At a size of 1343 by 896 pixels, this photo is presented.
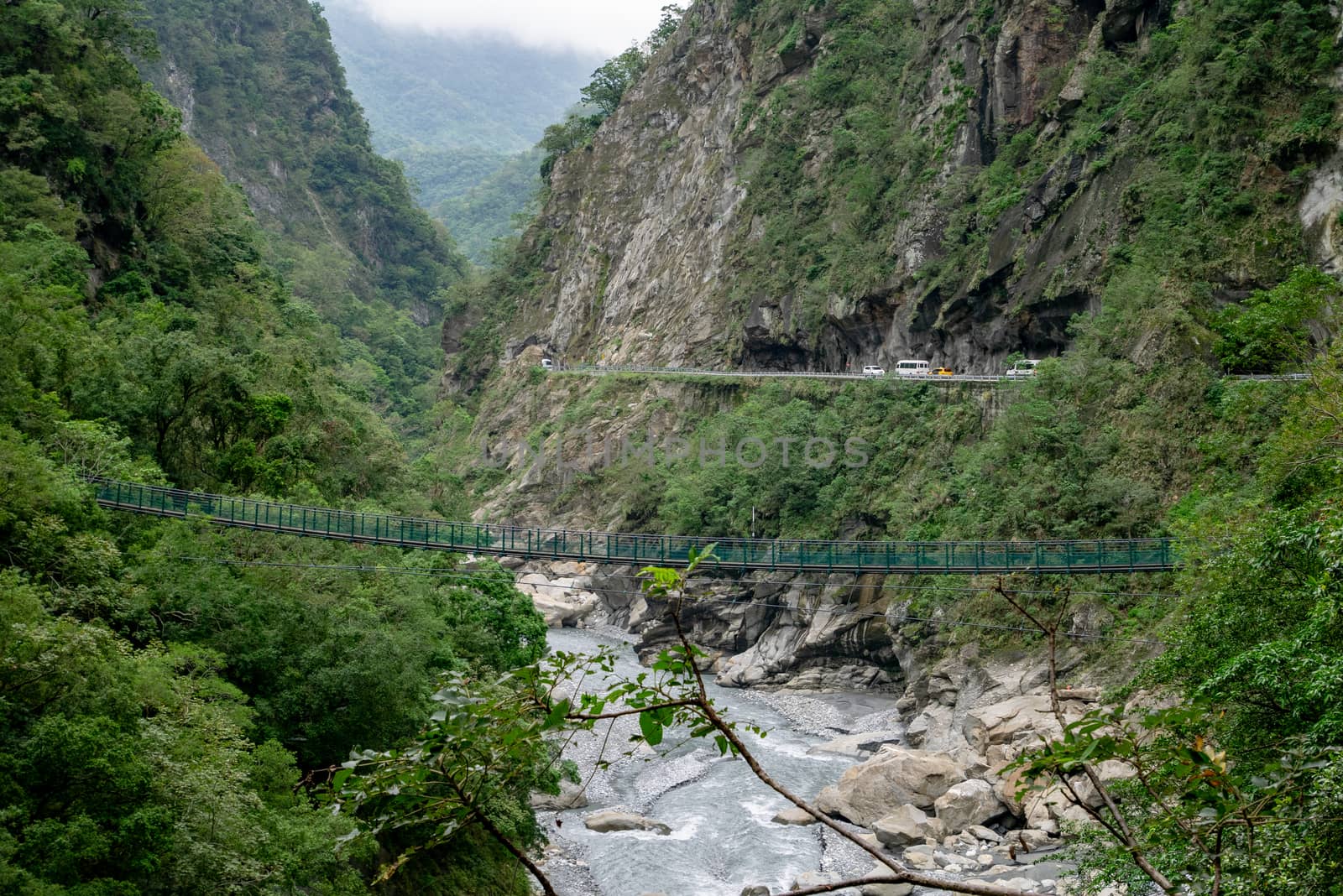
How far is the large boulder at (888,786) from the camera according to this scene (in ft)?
68.6

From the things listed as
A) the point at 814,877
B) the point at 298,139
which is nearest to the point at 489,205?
the point at 298,139

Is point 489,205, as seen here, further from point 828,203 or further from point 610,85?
point 828,203

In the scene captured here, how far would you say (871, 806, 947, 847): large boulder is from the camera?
1955cm

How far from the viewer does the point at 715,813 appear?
872 inches

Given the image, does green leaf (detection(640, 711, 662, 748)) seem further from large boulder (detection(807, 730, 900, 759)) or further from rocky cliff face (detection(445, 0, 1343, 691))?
rocky cliff face (detection(445, 0, 1343, 691))

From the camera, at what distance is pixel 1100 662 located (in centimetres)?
2369

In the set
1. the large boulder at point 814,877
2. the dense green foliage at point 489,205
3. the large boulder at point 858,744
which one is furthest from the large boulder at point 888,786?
the dense green foliage at point 489,205

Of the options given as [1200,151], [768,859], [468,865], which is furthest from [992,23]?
[468,865]

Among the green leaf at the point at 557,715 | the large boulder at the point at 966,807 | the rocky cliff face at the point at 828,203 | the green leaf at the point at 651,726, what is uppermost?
the rocky cliff face at the point at 828,203

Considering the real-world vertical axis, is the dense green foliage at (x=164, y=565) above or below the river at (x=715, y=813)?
above

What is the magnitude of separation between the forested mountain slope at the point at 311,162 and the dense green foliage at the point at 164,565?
138 ft

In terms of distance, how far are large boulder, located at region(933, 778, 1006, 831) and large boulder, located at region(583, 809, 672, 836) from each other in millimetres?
5072

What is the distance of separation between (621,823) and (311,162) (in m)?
80.2

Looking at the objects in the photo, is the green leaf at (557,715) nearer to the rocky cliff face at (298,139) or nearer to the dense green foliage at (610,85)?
the dense green foliage at (610,85)
